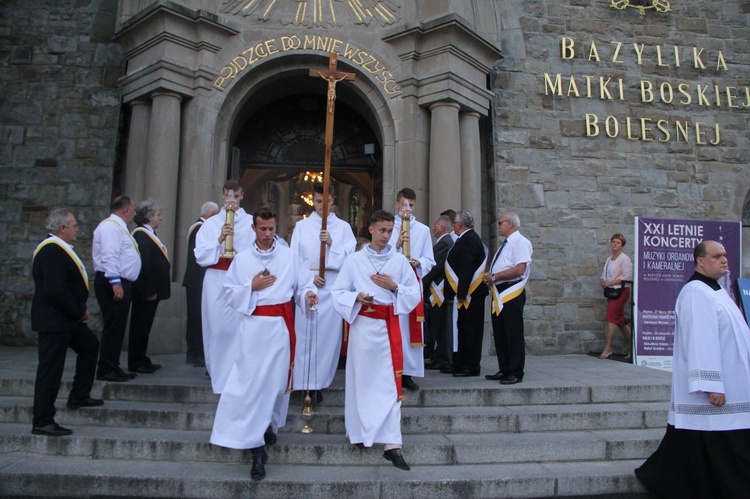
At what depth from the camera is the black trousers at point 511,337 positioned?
627cm

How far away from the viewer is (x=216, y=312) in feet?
18.7

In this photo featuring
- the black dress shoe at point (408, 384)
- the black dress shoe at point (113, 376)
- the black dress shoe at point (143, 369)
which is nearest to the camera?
the black dress shoe at point (408, 384)

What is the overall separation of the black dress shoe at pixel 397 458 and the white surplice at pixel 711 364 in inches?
80.4

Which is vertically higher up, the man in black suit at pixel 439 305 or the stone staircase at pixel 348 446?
the man in black suit at pixel 439 305

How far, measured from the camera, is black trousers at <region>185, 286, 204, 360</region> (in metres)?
6.79

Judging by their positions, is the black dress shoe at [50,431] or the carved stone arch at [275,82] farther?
the carved stone arch at [275,82]

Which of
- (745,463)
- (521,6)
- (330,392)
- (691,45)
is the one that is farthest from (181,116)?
(691,45)

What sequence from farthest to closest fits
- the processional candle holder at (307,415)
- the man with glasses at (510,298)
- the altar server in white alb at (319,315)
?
the man with glasses at (510,298)
the altar server in white alb at (319,315)
the processional candle holder at (307,415)

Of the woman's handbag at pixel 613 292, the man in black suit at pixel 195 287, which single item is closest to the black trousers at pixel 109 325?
the man in black suit at pixel 195 287

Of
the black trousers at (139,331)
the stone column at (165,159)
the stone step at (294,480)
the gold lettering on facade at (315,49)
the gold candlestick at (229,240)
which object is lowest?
the stone step at (294,480)

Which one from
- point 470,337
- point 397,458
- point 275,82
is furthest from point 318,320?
point 275,82

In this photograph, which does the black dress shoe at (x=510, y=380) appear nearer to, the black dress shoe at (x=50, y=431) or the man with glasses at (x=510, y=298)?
the man with glasses at (x=510, y=298)

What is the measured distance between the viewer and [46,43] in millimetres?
9984

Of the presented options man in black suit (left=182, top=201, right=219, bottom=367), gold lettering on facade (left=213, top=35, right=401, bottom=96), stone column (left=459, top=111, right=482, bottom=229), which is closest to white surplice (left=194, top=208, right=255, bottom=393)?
man in black suit (left=182, top=201, right=219, bottom=367)
